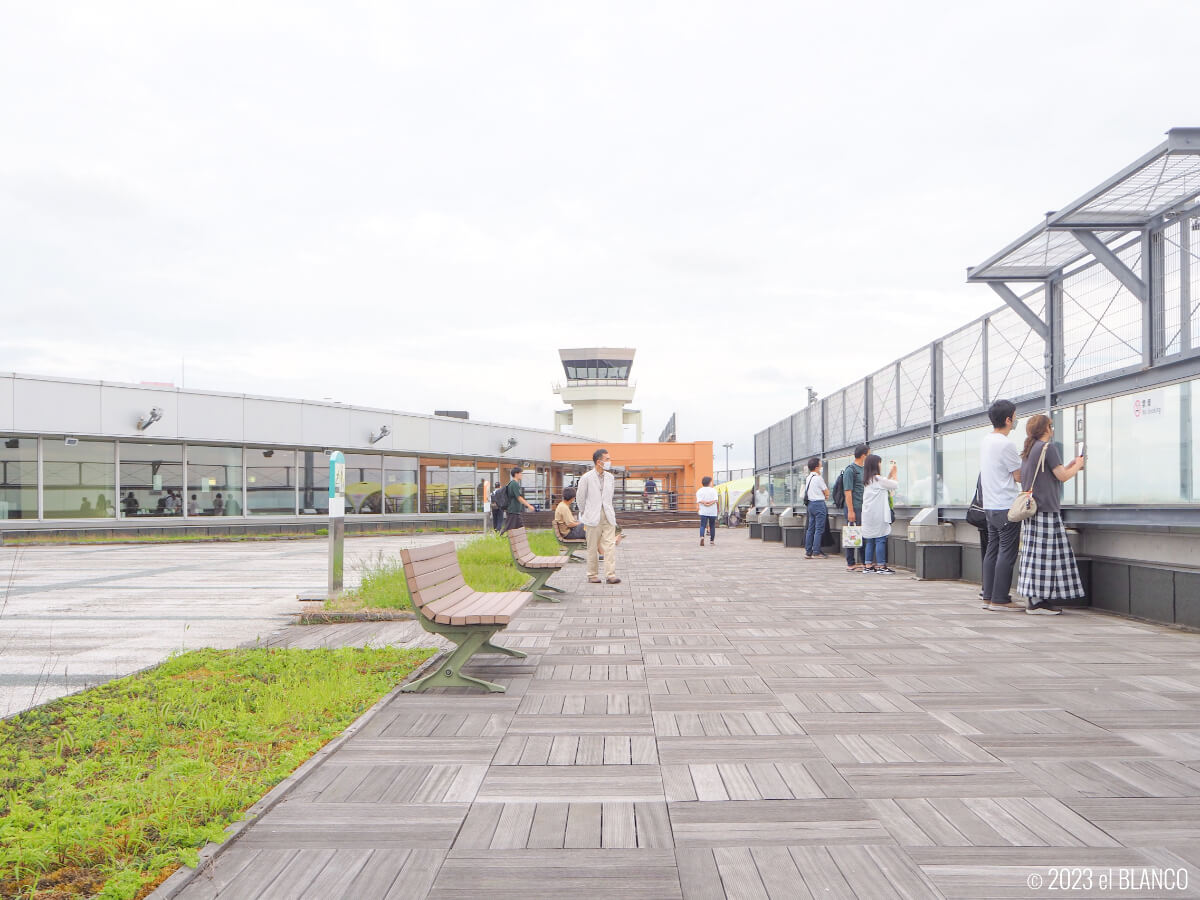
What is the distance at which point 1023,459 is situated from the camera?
843 centimetres

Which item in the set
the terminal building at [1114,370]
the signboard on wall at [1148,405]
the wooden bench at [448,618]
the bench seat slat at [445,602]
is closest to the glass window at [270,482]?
the terminal building at [1114,370]

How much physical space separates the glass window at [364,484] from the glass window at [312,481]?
1064mm

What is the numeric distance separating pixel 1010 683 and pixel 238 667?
4949 mm

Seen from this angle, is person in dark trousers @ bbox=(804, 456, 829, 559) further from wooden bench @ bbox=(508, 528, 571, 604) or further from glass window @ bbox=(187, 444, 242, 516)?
glass window @ bbox=(187, 444, 242, 516)

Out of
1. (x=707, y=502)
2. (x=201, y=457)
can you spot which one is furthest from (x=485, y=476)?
(x=707, y=502)

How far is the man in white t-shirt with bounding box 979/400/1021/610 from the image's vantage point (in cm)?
851

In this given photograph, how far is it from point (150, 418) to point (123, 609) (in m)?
17.3

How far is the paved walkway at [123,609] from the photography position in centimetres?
637

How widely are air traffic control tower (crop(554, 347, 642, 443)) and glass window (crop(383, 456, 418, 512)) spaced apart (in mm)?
28119

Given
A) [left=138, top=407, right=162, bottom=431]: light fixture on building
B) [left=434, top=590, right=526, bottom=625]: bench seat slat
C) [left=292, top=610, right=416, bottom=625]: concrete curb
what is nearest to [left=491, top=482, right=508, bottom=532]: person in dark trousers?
[left=292, top=610, right=416, bottom=625]: concrete curb

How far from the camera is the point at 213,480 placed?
27328 mm

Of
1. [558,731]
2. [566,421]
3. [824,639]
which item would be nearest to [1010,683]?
[824,639]

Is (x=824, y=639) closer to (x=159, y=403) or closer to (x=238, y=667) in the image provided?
(x=238, y=667)

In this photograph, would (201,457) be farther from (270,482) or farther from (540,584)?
(540,584)
